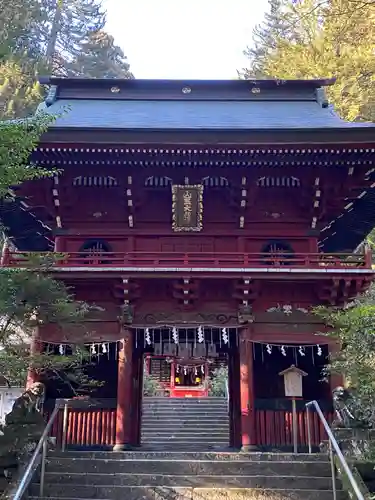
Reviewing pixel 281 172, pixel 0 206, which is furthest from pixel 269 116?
pixel 0 206

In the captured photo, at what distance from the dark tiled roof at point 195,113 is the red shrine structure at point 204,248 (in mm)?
276

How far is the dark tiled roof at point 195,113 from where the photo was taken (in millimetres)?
12953

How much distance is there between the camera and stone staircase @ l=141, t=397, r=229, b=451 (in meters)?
14.7

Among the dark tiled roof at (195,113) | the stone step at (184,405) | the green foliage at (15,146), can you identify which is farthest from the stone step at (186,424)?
the green foliage at (15,146)

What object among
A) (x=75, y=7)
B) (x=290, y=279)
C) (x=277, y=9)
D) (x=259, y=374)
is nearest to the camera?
(x=290, y=279)

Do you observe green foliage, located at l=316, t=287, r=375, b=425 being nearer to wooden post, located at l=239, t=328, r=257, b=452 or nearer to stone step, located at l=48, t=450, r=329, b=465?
stone step, located at l=48, t=450, r=329, b=465

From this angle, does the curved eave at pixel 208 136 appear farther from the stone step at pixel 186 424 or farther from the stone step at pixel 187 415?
the stone step at pixel 187 415

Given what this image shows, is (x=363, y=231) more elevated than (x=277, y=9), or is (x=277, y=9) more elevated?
(x=277, y=9)

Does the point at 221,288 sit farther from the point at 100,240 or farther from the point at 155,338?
the point at 100,240

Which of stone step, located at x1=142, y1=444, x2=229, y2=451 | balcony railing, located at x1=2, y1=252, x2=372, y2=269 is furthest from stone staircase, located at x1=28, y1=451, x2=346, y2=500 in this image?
stone step, located at x1=142, y1=444, x2=229, y2=451

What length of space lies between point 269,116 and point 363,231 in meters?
4.18

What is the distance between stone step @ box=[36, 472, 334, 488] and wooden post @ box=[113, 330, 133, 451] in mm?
2147

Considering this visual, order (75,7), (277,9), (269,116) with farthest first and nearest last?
(75,7)
(277,9)
(269,116)

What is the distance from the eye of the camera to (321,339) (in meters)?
11.0
